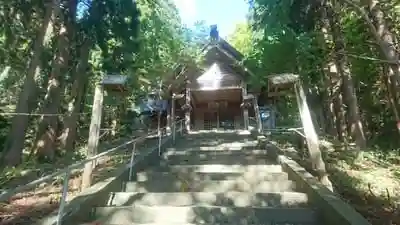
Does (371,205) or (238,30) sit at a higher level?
(238,30)

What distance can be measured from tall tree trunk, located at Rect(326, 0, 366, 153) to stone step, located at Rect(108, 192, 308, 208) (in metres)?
5.97

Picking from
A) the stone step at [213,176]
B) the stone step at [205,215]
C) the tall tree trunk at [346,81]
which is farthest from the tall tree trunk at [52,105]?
the tall tree trunk at [346,81]

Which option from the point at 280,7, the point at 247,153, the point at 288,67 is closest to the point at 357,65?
Answer: the point at 288,67

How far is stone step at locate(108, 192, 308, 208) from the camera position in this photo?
200 inches

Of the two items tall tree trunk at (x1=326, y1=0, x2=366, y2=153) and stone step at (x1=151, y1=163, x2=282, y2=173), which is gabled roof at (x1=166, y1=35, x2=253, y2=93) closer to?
tall tree trunk at (x1=326, y1=0, x2=366, y2=153)

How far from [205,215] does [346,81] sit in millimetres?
7950

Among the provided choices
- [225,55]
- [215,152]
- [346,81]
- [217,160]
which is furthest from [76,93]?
[225,55]

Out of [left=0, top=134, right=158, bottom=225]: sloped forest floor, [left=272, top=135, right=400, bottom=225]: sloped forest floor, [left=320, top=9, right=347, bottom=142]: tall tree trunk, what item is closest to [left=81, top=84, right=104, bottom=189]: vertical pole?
[left=0, top=134, right=158, bottom=225]: sloped forest floor

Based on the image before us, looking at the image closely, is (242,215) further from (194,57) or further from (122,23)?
(194,57)

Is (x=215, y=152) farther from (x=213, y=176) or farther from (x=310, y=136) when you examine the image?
(x=310, y=136)

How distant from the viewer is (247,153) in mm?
8656

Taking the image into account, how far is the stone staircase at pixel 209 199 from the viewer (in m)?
4.56

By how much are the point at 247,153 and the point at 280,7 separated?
4538 mm

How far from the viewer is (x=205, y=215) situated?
4570 mm
